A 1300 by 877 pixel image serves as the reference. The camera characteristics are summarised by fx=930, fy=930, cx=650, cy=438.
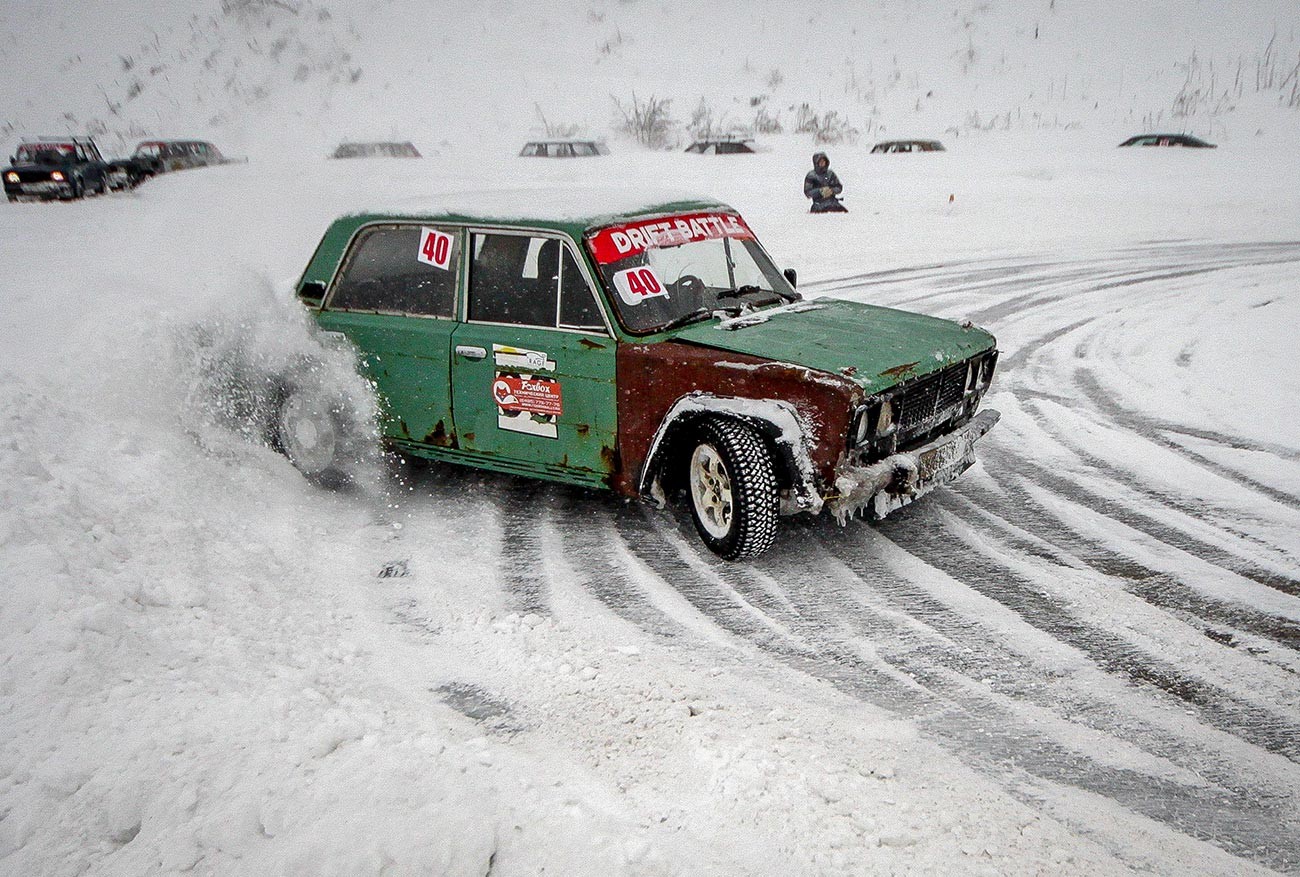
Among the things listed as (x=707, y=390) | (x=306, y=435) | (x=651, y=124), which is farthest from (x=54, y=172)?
(x=707, y=390)

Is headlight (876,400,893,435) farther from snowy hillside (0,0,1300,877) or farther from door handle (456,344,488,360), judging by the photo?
door handle (456,344,488,360)

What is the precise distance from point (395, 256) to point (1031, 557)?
3.70m

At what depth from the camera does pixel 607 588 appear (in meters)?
4.21

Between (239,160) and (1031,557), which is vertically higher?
(239,160)

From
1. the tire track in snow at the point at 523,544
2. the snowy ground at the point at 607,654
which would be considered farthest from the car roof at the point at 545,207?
the tire track in snow at the point at 523,544

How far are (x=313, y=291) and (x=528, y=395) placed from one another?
1648mm

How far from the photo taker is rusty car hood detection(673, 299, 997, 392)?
13.7 ft

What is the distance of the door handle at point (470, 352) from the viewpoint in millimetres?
4841

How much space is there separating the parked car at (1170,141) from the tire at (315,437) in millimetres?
25577

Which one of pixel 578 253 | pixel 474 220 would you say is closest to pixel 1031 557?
pixel 578 253

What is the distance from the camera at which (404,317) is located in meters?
5.15

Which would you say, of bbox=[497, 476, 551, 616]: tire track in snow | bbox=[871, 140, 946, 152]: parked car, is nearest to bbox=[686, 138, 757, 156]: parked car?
bbox=[871, 140, 946, 152]: parked car

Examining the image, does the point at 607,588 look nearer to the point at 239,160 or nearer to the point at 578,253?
the point at 578,253

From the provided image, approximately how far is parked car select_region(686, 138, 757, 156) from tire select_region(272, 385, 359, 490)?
72.4 ft
